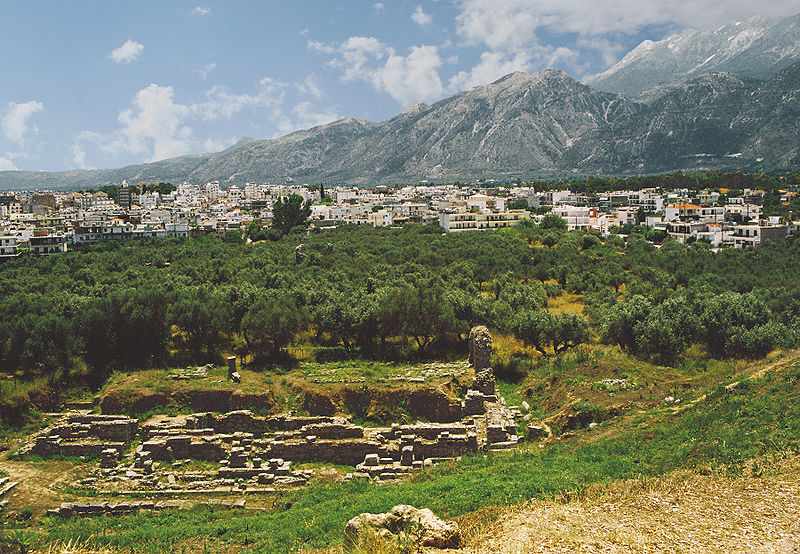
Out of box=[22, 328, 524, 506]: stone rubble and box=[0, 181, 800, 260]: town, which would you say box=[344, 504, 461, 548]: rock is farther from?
box=[0, 181, 800, 260]: town

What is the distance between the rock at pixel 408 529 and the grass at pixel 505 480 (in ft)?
5.86

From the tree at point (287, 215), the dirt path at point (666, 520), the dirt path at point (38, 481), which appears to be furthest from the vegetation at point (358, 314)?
the tree at point (287, 215)

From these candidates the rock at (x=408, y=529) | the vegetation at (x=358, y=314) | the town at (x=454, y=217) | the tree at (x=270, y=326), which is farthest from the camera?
the town at (x=454, y=217)

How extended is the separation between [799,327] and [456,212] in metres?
73.6

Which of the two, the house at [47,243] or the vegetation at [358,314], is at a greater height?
the house at [47,243]

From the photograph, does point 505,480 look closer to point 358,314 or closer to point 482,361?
point 482,361

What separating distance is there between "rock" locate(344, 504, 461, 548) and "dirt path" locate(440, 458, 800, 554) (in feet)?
1.46

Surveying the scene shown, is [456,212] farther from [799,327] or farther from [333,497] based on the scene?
[333,497]

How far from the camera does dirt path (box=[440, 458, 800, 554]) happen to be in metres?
10.2

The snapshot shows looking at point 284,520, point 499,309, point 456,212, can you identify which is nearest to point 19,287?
point 499,309

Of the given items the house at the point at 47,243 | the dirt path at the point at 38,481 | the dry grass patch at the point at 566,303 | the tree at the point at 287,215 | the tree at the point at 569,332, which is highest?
the tree at the point at 287,215

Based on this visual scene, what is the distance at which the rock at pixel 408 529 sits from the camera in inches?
425

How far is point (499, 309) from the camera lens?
34188 mm

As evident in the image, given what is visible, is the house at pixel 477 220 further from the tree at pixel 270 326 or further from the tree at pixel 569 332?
the tree at pixel 270 326
